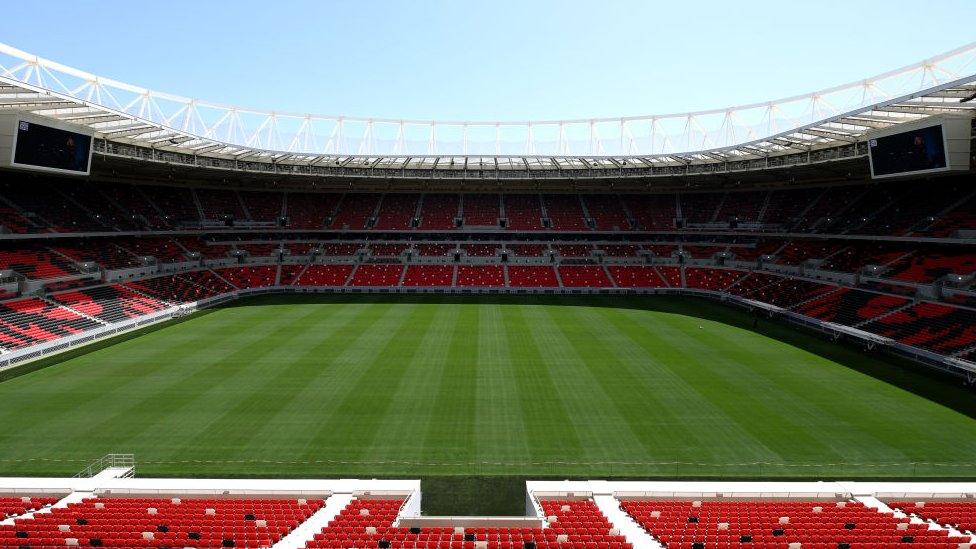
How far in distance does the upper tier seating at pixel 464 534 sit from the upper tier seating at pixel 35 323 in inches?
1038

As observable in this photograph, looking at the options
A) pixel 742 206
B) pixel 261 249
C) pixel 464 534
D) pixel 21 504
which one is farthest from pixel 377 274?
pixel 464 534

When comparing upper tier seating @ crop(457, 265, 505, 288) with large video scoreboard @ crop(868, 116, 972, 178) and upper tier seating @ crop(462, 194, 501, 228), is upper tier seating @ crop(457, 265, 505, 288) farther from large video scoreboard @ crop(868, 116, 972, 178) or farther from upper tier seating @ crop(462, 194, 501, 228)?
large video scoreboard @ crop(868, 116, 972, 178)

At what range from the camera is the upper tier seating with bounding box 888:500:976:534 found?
1077cm

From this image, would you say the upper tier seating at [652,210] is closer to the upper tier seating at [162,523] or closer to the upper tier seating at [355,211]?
the upper tier seating at [355,211]

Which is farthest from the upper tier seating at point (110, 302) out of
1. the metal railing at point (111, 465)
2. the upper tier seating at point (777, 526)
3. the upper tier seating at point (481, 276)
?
the upper tier seating at point (777, 526)

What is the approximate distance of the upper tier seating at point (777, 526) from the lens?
31.7 ft

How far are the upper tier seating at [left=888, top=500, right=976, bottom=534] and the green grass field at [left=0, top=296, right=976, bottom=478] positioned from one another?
2416mm

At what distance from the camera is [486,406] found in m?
19.5

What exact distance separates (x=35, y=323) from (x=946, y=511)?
40.9m

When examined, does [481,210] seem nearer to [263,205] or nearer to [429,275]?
[429,275]

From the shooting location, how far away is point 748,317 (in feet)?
121

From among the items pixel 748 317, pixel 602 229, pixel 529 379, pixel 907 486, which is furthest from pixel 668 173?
pixel 907 486

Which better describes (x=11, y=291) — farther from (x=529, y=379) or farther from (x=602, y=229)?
(x=602, y=229)

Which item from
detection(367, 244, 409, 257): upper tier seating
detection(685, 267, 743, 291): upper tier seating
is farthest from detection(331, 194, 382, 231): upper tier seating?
detection(685, 267, 743, 291): upper tier seating
